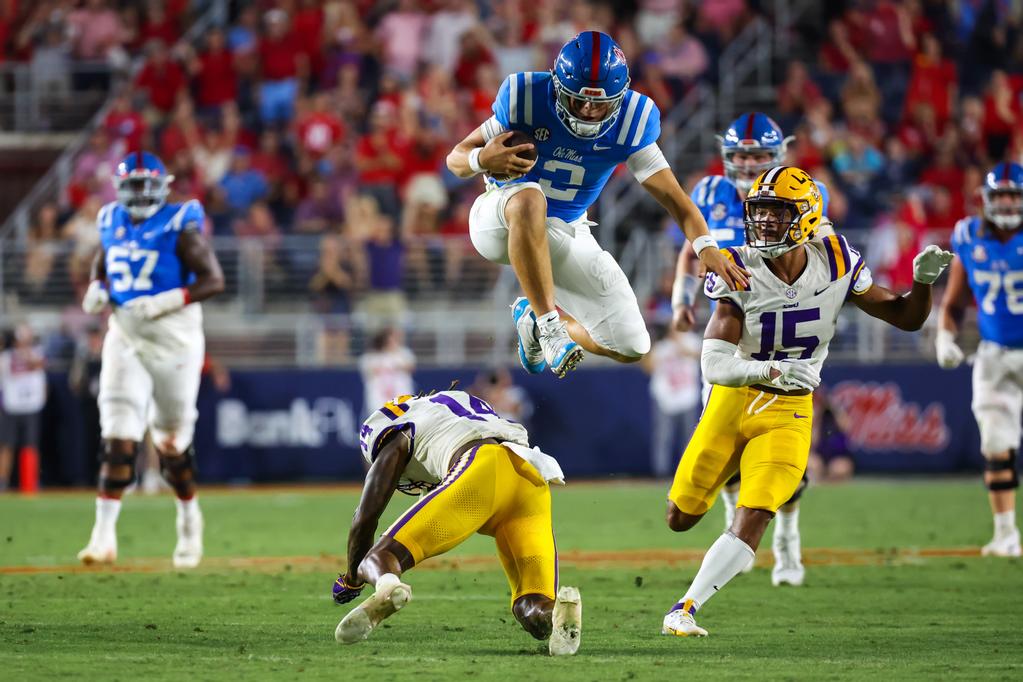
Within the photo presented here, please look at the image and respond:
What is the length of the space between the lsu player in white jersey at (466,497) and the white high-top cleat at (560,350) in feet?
2.66

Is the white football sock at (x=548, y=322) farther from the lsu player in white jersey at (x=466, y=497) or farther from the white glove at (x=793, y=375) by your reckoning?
the white glove at (x=793, y=375)

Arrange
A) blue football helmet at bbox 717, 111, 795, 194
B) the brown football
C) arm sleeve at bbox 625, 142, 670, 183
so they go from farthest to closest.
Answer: blue football helmet at bbox 717, 111, 795, 194 < arm sleeve at bbox 625, 142, 670, 183 < the brown football

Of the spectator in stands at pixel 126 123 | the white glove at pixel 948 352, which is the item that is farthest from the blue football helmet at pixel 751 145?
the spectator in stands at pixel 126 123

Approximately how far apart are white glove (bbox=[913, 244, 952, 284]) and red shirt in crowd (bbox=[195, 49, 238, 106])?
557 inches

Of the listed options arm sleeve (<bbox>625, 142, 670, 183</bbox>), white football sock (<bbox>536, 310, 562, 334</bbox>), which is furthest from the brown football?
white football sock (<bbox>536, 310, 562, 334</bbox>)

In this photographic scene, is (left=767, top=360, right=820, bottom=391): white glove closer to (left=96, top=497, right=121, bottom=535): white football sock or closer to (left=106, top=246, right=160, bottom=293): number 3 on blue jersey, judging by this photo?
(left=106, top=246, right=160, bottom=293): number 3 on blue jersey

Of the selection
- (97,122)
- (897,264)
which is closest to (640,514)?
(897,264)

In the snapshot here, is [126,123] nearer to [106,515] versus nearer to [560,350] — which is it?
[106,515]

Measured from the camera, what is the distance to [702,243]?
767 centimetres

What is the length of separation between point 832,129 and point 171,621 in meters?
12.9

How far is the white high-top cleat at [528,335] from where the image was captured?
7910mm

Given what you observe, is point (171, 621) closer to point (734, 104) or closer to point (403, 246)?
point (403, 246)

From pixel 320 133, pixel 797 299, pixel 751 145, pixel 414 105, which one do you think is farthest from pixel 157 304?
pixel 414 105

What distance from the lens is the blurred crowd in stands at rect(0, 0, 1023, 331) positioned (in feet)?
58.7
